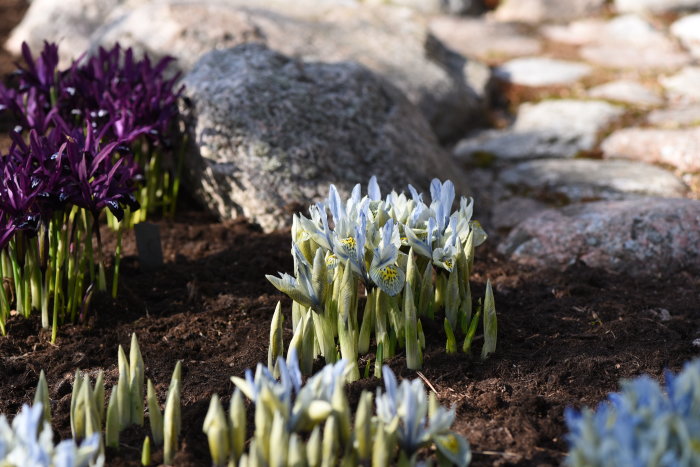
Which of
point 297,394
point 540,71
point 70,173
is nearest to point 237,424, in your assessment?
point 297,394

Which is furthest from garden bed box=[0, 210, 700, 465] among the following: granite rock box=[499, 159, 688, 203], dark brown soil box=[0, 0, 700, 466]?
granite rock box=[499, 159, 688, 203]

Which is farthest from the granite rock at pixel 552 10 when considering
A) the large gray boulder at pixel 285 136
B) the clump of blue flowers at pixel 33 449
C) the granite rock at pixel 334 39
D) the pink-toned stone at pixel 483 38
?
the clump of blue flowers at pixel 33 449

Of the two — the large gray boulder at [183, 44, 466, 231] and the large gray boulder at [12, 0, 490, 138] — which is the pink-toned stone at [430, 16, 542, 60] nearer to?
the large gray boulder at [12, 0, 490, 138]

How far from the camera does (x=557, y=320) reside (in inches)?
128

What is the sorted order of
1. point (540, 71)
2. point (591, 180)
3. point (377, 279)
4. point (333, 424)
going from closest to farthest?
point (333, 424) < point (377, 279) < point (591, 180) < point (540, 71)

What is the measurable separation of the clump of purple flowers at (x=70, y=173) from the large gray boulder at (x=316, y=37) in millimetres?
1488

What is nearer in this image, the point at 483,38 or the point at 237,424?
the point at 237,424

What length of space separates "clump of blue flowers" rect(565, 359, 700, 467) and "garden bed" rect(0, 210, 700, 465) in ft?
1.82

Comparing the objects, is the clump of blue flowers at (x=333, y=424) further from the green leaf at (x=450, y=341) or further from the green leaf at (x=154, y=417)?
the green leaf at (x=450, y=341)

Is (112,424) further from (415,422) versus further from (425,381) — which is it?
(425,381)

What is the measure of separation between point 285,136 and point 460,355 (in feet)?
6.57

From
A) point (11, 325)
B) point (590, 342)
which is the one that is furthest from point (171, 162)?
point (590, 342)

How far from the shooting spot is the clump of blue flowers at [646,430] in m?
1.66

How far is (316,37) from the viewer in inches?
265
